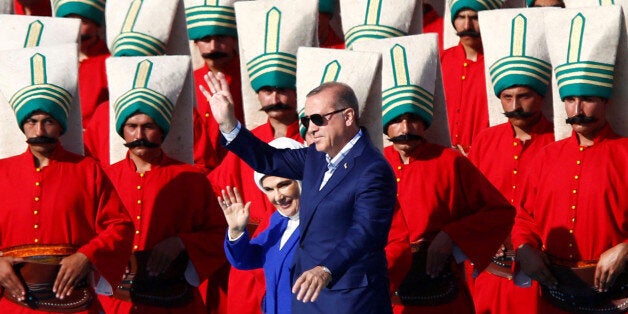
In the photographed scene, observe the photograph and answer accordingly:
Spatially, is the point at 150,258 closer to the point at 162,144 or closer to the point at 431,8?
the point at 162,144

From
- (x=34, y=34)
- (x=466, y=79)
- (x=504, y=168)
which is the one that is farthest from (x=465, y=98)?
(x=34, y=34)

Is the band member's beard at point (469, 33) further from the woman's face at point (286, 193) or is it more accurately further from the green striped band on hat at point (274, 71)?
the woman's face at point (286, 193)

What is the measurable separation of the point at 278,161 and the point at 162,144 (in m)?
2.65

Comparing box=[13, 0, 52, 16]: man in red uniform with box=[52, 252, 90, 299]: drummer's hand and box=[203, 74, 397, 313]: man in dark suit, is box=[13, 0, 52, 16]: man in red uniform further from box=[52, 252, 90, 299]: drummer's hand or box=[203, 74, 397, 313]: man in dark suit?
box=[203, 74, 397, 313]: man in dark suit

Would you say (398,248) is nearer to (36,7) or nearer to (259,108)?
(259,108)

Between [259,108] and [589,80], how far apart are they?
2340mm

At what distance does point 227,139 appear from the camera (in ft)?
29.0

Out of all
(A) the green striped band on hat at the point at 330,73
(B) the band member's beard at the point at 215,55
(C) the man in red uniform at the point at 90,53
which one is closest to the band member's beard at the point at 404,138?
(A) the green striped band on hat at the point at 330,73

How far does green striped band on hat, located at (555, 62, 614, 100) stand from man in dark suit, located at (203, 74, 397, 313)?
2199mm

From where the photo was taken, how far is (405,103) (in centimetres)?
1070

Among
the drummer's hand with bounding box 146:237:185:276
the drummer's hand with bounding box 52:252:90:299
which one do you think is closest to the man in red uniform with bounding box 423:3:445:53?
the drummer's hand with bounding box 146:237:185:276

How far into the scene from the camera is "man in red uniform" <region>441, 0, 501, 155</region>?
494 inches

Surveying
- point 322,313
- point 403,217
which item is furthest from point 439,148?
point 322,313

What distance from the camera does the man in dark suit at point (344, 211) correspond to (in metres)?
8.25
